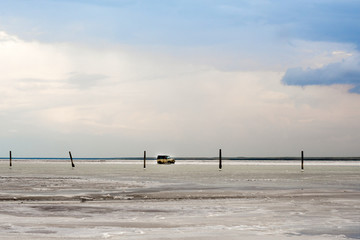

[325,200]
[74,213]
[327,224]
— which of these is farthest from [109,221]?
[325,200]

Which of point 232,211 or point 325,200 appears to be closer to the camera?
point 232,211

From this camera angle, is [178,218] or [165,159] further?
[165,159]

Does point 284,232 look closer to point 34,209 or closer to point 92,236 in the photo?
point 92,236

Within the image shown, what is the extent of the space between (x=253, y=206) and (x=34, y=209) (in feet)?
28.0

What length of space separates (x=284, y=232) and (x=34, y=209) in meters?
9.99

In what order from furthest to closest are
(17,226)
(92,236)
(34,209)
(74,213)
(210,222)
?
(34,209)
(74,213)
(210,222)
(17,226)
(92,236)

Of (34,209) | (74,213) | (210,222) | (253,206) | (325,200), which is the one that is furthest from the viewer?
(325,200)

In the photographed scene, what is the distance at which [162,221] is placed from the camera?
15.6 m

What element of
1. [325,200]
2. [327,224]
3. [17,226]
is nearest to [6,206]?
[17,226]

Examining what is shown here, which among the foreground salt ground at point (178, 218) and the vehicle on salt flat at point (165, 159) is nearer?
the foreground salt ground at point (178, 218)

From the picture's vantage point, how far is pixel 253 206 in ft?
66.9

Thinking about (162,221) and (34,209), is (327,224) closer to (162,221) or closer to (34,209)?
(162,221)

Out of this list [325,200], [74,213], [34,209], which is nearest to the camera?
[74,213]

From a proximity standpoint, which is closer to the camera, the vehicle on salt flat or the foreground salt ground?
the foreground salt ground
